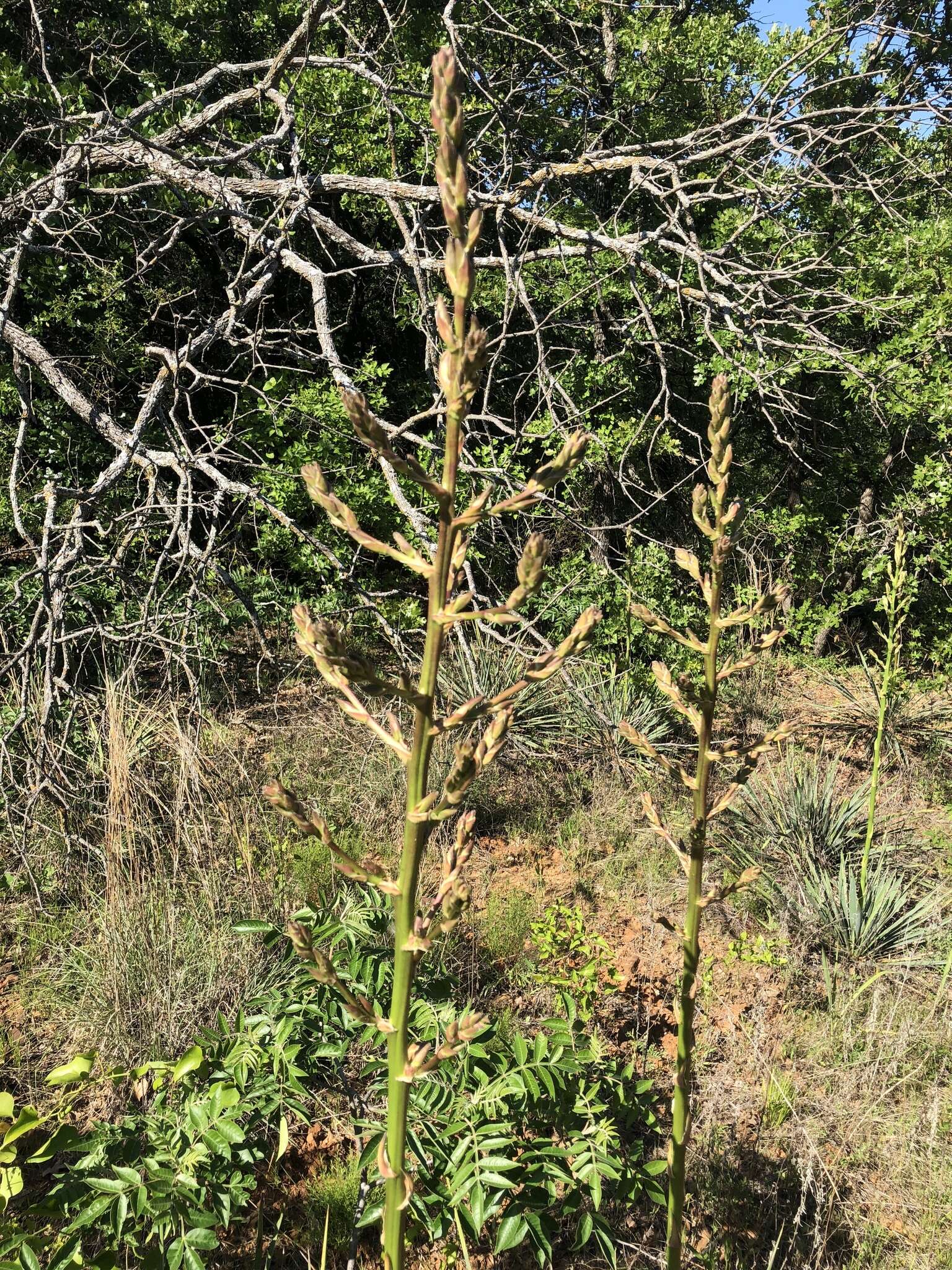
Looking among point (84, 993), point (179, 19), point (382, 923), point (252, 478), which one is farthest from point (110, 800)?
point (179, 19)

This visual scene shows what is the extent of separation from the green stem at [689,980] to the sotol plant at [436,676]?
400 mm

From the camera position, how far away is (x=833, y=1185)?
2564 mm

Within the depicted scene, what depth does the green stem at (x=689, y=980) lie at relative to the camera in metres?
1.21

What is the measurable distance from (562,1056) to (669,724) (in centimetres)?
491

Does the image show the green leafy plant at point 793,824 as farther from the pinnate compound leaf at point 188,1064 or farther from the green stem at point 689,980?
the green stem at point 689,980

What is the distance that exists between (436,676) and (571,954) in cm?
329

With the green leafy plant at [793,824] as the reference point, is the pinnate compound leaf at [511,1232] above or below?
below

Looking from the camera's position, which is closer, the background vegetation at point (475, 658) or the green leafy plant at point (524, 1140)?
the green leafy plant at point (524, 1140)

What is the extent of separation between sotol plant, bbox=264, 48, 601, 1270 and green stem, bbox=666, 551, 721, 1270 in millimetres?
400

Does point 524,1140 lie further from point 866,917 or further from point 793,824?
point 793,824

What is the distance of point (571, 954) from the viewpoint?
3873mm

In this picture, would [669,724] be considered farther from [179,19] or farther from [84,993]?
[179,19]

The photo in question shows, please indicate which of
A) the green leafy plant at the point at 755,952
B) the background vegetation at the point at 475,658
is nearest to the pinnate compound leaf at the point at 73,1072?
the background vegetation at the point at 475,658

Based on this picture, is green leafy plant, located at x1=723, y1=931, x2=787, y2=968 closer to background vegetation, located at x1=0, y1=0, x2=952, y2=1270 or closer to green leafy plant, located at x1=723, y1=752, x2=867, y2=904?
background vegetation, located at x1=0, y1=0, x2=952, y2=1270
